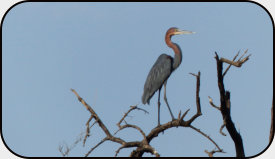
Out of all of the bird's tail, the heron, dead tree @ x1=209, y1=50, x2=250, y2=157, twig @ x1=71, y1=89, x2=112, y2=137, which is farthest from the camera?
the heron

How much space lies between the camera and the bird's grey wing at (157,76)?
710 cm

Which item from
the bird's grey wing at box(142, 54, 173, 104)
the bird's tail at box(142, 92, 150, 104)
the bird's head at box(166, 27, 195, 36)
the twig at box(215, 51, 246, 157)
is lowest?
the twig at box(215, 51, 246, 157)

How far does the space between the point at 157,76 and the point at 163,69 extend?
193 mm

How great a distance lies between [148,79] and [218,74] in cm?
314

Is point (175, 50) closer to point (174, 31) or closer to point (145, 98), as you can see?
point (174, 31)

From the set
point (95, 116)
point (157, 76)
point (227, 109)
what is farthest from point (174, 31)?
point (227, 109)

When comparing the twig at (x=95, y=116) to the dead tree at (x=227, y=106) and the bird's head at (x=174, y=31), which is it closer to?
the dead tree at (x=227, y=106)

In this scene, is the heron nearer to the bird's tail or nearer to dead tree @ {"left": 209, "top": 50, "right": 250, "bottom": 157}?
the bird's tail

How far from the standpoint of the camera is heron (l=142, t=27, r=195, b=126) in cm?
715

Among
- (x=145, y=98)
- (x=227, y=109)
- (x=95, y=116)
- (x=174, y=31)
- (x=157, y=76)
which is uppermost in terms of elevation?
(x=174, y=31)

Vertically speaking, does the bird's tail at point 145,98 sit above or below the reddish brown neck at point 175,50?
below

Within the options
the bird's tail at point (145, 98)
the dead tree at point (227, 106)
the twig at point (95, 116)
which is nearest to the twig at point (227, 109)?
the dead tree at point (227, 106)

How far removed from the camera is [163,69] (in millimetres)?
7367

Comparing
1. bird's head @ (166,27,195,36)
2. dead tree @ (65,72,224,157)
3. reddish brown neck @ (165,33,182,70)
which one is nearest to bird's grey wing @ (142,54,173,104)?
reddish brown neck @ (165,33,182,70)
